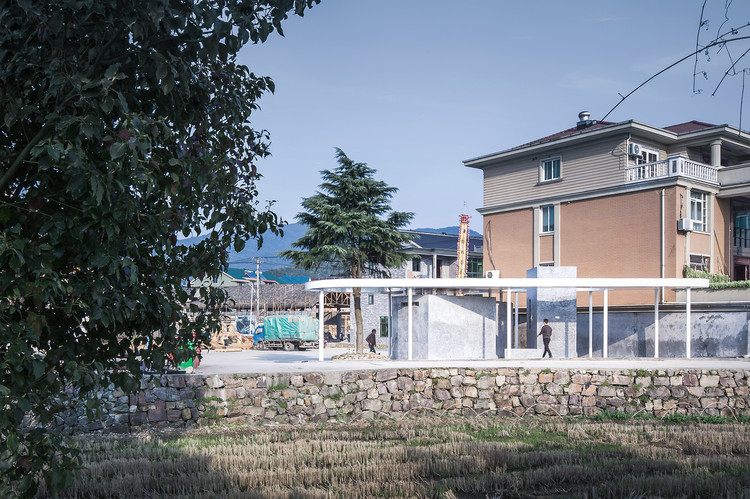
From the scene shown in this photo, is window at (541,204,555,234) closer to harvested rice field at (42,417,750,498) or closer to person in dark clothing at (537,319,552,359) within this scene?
person in dark clothing at (537,319,552,359)

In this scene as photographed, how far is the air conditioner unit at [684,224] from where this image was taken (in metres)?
32.8

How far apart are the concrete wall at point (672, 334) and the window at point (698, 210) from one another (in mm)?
5960

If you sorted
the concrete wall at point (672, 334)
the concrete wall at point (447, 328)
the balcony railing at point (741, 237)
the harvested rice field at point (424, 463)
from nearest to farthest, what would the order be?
the harvested rice field at point (424, 463), the concrete wall at point (447, 328), the concrete wall at point (672, 334), the balcony railing at point (741, 237)

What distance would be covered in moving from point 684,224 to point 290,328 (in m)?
27.0

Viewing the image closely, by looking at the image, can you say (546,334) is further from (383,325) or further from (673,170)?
(383,325)

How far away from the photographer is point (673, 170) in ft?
110

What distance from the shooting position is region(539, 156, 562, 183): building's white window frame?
3891 cm

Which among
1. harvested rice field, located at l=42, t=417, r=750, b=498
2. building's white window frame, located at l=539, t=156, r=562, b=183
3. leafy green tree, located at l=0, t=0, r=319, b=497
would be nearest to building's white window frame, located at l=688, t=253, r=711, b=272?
building's white window frame, located at l=539, t=156, r=562, b=183

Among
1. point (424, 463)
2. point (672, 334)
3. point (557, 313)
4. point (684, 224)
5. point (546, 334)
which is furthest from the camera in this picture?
point (684, 224)

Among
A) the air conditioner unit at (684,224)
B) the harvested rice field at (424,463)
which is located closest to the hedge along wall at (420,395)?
the harvested rice field at (424,463)

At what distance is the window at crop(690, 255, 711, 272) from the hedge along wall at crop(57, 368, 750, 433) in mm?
15698

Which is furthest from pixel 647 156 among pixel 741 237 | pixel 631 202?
pixel 741 237

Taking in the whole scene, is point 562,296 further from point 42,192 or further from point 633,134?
point 42,192

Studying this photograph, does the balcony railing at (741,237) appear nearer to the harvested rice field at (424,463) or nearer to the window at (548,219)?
the window at (548,219)
